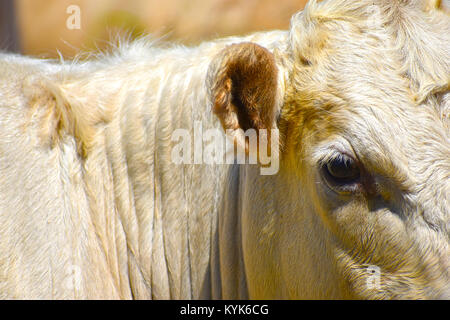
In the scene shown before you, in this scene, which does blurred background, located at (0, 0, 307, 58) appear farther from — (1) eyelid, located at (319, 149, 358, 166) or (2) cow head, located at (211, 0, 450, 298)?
(1) eyelid, located at (319, 149, 358, 166)

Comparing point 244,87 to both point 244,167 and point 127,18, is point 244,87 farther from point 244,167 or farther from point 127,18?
point 127,18

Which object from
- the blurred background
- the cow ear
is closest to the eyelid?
the cow ear

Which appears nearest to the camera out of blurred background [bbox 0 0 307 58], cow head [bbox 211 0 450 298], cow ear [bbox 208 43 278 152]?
cow head [bbox 211 0 450 298]

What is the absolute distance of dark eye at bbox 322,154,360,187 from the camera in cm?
214

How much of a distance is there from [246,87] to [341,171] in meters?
0.50

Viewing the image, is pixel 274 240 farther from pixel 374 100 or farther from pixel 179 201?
pixel 374 100

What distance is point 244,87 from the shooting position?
232 centimetres

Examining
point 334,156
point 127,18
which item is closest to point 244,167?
point 334,156

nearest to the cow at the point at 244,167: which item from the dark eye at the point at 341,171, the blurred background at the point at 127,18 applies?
the dark eye at the point at 341,171

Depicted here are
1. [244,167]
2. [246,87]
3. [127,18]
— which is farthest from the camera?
[127,18]

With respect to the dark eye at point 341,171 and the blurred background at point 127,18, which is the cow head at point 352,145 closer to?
the dark eye at point 341,171

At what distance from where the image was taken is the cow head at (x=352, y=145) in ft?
6.66
